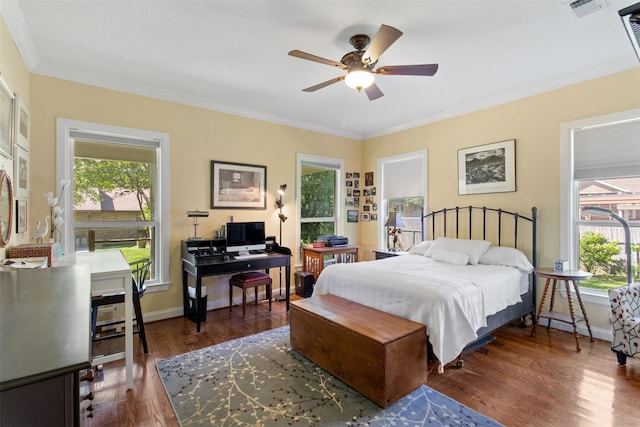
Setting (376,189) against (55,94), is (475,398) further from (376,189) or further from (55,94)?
(55,94)

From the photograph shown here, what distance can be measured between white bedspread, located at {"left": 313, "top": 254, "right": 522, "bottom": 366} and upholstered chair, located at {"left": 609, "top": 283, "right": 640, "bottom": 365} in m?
0.74

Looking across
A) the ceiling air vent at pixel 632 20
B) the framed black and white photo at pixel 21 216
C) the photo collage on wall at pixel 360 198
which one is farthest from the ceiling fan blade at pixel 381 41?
the photo collage on wall at pixel 360 198

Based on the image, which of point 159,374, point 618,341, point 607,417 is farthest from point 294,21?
point 618,341

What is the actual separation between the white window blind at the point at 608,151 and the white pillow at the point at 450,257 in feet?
4.68

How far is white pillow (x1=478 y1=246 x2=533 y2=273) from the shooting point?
3.28 m

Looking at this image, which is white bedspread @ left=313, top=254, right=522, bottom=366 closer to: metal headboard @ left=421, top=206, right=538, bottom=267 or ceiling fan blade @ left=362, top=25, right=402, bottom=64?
metal headboard @ left=421, top=206, right=538, bottom=267

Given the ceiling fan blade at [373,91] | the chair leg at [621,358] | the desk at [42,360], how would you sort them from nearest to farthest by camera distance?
the desk at [42,360] → the chair leg at [621,358] → the ceiling fan blade at [373,91]

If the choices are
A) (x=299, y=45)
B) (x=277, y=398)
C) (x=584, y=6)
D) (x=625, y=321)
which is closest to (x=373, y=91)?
(x=299, y=45)

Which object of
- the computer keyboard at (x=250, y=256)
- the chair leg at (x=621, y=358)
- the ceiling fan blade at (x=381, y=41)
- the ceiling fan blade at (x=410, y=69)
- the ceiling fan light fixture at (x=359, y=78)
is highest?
the ceiling fan blade at (x=381, y=41)

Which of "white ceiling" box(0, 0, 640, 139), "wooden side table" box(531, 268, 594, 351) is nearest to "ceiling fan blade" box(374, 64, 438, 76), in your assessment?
"white ceiling" box(0, 0, 640, 139)

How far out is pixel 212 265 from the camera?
11.0 ft

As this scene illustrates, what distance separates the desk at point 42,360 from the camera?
25.3 inches

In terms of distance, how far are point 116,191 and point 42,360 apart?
131 inches

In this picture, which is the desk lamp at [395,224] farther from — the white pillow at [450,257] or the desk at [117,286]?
the desk at [117,286]
